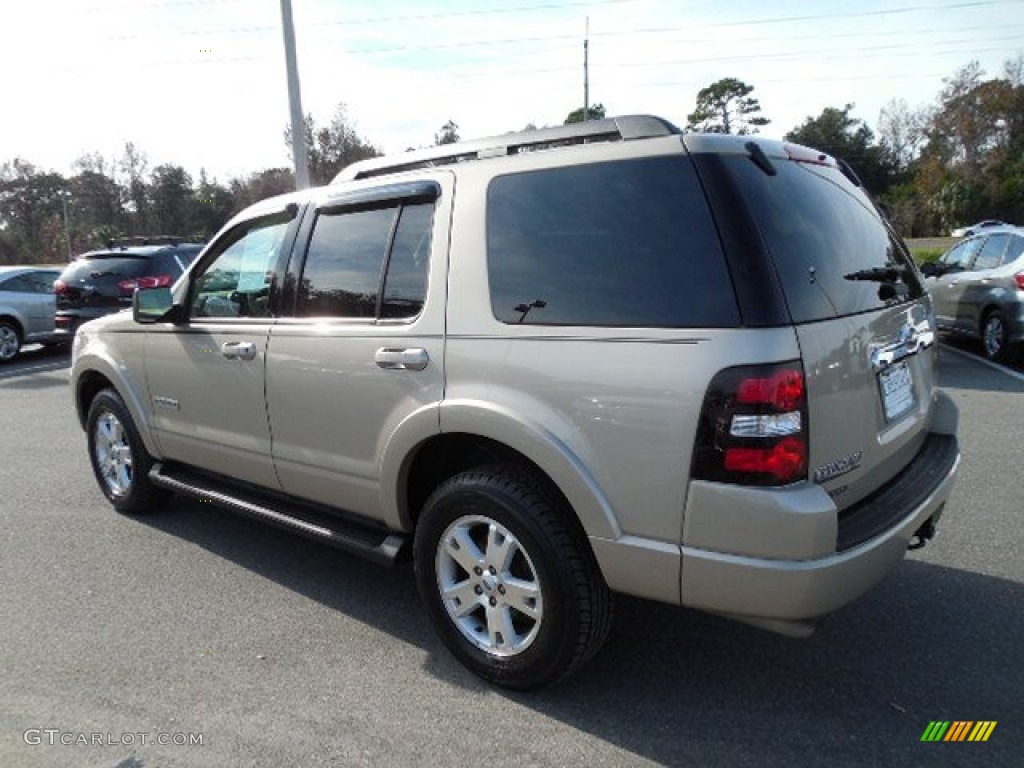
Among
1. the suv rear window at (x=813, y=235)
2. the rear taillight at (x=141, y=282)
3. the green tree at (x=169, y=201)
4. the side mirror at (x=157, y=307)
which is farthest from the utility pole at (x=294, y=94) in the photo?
the green tree at (x=169, y=201)

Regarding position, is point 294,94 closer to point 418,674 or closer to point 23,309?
point 23,309

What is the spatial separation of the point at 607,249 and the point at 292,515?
207 centimetres

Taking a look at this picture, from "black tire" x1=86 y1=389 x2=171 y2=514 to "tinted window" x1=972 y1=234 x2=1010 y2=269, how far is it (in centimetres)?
955

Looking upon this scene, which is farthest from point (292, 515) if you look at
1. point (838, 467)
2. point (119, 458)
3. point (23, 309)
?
point (23, 309)

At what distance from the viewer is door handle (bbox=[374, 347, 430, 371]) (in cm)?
294

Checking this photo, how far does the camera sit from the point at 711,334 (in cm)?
227

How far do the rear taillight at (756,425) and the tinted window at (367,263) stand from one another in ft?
4.31

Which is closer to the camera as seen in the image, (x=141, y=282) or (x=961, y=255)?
(x=961, y=255)

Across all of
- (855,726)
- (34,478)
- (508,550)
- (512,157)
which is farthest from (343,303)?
(34,478)

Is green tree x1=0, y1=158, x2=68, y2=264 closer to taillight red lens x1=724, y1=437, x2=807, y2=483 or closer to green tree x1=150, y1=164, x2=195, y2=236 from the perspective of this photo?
green tree x1=150, y1=164, x2=195, y2=236

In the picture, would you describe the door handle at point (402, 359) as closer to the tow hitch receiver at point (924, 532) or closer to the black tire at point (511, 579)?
the black tire at point (511, 579)

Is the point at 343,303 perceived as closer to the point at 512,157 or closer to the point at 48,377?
the point at 512,157

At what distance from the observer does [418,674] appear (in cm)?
302

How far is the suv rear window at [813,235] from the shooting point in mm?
2371
